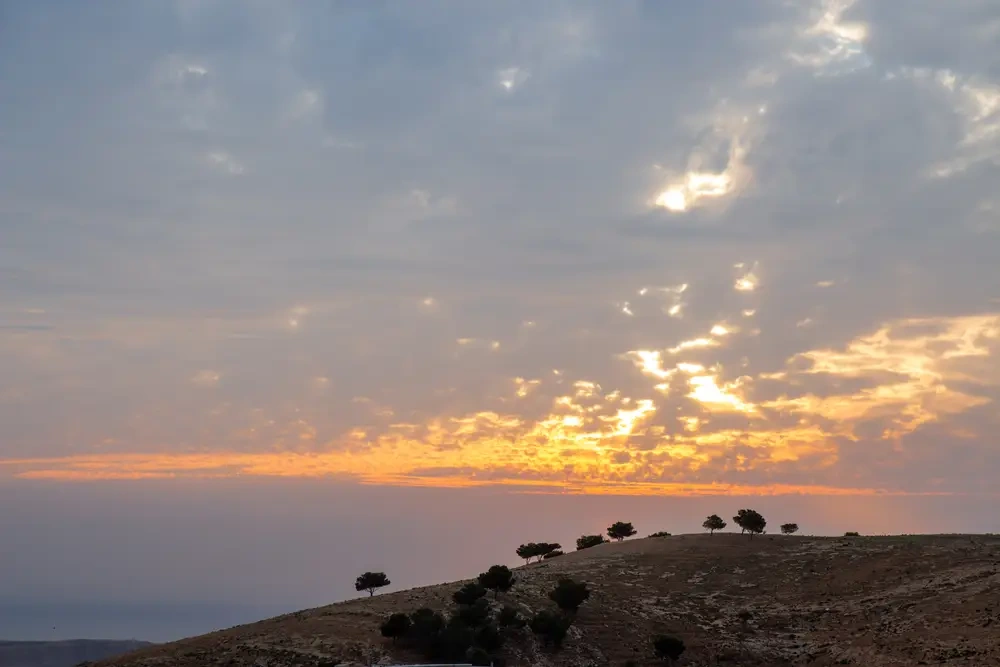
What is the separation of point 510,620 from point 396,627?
1015cm

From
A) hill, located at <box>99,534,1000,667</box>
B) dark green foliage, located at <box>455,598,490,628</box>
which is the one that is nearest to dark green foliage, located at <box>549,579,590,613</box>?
hill, located at <box>99,534,1000,667</box>

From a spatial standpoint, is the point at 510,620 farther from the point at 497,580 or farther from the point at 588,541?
the point at 588,541

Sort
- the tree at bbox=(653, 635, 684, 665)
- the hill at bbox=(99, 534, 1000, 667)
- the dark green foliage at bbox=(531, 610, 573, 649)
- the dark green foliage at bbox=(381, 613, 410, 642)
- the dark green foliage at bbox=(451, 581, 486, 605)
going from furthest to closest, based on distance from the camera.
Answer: the dark green foliage at bbox=(451, 581, 486, 605) < the dark green foliage at bbox=(531, 610, 573, 649) < the tree at bbox=(653, 635, 684, 665) < the dark green foliage at bbox=(381, 613, 410, 642) < the hill at bbox=(99, 534, 1000, 667)

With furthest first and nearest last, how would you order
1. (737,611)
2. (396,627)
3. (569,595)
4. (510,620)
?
(737,611) → (569,595) → (510,620) → (396,627)

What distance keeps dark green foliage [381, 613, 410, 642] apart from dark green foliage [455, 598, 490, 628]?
16.3 ft

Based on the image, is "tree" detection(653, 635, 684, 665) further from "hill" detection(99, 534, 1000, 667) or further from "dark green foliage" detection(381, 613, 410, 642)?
"dark green foliage" detection(381, 613, 410, 642)

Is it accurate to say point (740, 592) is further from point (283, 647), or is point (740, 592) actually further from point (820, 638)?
point (283, 647)

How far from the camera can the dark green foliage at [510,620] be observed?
6781 cm

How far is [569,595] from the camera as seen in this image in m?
73.9

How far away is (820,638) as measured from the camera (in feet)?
229

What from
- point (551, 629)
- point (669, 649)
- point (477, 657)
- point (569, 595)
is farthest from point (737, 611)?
point (477, 657)

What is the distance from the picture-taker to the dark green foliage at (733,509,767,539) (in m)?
111

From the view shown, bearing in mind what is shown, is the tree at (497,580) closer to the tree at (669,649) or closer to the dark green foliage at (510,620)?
the dark green foliage at (510,620)

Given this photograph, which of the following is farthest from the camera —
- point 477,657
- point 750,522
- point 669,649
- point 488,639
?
point 750,522
